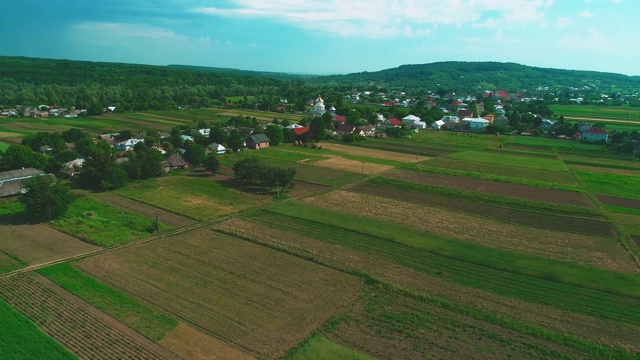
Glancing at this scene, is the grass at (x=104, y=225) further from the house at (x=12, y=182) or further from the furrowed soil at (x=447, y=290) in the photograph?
the house at (x=12, y=182)

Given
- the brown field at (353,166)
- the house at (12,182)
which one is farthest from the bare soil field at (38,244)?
the brown field at (353,166)

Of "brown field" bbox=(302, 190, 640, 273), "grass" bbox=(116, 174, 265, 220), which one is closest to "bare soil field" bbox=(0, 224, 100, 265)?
"grass" bbox=(116, 174, 265, 220)

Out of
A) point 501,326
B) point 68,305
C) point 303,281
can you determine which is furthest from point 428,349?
point 68,305

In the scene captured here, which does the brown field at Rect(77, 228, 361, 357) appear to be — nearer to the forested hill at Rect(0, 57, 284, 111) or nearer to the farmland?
the farmland

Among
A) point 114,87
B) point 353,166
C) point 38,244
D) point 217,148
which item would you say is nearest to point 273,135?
point 217,148

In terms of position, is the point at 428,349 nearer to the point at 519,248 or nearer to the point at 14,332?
the point at 519,248

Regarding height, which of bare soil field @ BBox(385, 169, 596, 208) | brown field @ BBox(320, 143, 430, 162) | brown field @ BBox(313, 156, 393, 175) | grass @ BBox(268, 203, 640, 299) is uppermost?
grass @ BBox(268, 203, 640, 299)
